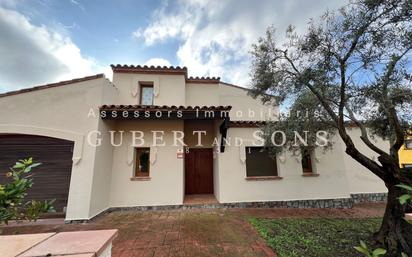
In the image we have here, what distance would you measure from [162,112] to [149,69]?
12.2 ft

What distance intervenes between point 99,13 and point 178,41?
4.02 m

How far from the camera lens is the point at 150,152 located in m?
7.77

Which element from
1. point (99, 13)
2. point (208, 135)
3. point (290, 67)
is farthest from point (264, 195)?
point (99, 13)

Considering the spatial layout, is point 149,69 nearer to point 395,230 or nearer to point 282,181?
point 282,181

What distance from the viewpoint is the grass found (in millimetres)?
4098

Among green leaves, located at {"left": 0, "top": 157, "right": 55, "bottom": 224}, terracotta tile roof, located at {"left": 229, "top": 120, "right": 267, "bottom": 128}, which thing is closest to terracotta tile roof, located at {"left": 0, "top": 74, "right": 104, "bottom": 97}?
terracotta tile roof, located at {"left": 229, "top": 120, "right": 267, "bottom": 128}

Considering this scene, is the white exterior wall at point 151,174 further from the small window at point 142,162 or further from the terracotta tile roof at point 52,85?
the terracotta tile roof at point 52,85

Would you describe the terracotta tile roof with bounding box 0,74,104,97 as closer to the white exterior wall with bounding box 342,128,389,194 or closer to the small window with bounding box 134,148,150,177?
the small window with bounding box 134,148,150,177

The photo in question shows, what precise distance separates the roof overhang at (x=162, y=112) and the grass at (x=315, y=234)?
4.17 meters

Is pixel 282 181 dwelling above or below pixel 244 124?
below

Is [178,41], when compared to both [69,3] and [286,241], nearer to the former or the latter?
[69,3]

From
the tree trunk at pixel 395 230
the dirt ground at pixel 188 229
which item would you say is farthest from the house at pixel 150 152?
the tree trunk at pixel 395 230

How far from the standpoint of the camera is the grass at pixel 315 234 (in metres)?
4.10

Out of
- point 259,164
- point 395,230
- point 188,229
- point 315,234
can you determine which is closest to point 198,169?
point 259,164
